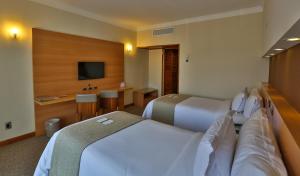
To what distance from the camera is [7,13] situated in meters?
2.82

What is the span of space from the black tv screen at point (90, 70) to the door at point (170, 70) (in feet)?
7.90

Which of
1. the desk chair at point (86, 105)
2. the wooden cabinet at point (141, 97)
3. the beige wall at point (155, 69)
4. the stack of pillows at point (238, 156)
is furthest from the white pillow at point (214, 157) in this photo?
the beige wall at point (155, 69)

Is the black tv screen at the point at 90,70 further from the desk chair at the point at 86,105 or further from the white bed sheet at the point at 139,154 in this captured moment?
the white bed sheet at the point at 139,154

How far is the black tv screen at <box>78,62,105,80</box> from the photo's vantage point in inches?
158

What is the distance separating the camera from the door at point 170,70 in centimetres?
610

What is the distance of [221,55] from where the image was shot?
4211mm

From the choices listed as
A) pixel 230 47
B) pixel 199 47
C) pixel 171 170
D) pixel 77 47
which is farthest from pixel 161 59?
pixel 171 170

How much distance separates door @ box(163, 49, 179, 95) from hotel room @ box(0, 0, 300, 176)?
0.06 metres

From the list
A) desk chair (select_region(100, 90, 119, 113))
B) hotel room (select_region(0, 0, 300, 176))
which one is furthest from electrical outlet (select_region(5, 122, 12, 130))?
desk chair (select_region(100, 90, 119, 113))

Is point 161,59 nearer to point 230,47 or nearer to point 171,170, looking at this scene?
point 230,47

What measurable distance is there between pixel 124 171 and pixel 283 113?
4.58 ft

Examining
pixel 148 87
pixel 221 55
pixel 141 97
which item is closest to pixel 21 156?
pixel 141 97

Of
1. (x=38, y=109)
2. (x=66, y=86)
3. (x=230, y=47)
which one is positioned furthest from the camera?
(x=230, y=47)

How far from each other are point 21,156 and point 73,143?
1.64 meters
